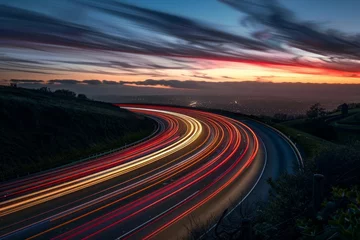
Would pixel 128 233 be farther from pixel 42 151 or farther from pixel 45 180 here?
pixel 42 151

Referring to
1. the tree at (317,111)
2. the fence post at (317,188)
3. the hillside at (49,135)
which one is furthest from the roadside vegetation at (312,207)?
Answer: the tree at (317,111)

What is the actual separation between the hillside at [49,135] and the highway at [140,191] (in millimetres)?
3517

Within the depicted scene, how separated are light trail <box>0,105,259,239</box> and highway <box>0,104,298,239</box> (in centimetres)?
5

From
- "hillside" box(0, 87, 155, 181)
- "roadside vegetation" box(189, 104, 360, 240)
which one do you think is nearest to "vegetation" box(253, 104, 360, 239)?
"roadside vegetation" box(189, 104, 360, 240)

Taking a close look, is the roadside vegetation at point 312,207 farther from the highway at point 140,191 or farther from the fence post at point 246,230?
the highway at point 140,191

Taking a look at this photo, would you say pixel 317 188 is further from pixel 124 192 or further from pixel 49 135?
pixel 49 135

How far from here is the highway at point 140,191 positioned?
17141 mm

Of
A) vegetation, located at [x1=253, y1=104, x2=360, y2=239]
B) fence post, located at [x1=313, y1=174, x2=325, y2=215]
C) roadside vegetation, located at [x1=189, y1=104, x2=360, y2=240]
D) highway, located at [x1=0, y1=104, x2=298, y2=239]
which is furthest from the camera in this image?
highway, located at [x1=0, y1=104, x2=298, y2=239]

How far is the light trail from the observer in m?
17.2

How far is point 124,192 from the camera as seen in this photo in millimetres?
22781

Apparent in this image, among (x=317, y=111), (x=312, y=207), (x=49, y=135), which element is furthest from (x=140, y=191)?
(x=317, y=111)

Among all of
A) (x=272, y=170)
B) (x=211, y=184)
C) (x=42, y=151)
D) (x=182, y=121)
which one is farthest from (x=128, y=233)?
(x=182, y=121)

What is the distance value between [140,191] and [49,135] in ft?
61.7

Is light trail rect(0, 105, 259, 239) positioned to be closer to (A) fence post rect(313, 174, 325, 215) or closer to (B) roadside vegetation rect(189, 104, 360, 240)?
(B) roadside vegetation rect(189, 104, 360, 240)
